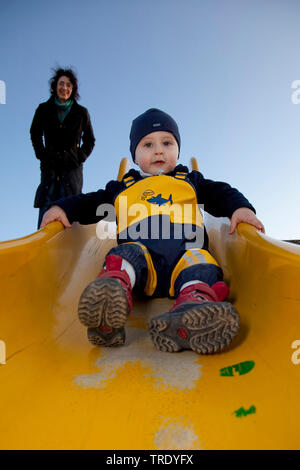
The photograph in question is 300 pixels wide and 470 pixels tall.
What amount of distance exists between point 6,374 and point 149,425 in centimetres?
33

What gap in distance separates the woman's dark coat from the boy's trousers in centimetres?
139

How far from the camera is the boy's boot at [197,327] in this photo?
720mm

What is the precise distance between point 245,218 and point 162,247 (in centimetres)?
31

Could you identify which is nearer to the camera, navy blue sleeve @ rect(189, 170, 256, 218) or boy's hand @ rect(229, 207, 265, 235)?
boy's hand @ rect(229, 207, 265, 235)

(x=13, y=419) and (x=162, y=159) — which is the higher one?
(x=162, y=159)

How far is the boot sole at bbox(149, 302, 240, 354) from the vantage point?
0.72 metres

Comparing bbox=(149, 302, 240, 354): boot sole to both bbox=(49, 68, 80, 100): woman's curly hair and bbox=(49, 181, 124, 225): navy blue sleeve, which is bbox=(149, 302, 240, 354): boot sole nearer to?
bbox=(49, 181, 124, 225): navy blue sleeve

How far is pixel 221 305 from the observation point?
727mm

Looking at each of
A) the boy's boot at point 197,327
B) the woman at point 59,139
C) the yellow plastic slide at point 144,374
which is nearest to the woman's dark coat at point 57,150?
the woman at point 59,139

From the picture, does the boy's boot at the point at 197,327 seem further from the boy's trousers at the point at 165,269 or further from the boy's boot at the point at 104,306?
the boy's trousers at the point at 165,269

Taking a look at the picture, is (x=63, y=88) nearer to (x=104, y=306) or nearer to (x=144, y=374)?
(x=104, y=306)

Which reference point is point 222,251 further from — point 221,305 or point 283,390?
point 283,390

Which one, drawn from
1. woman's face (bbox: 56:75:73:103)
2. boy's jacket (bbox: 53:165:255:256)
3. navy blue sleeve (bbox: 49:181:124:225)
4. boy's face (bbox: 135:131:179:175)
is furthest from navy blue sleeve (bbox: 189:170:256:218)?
woman's face (bbox: 56:75:73:103)
